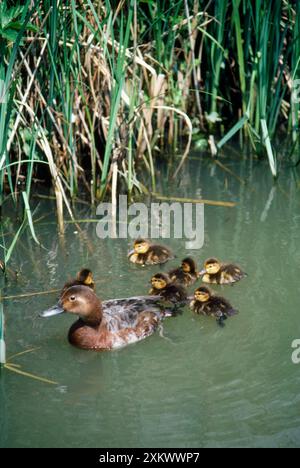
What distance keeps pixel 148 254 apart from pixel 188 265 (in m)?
0.37

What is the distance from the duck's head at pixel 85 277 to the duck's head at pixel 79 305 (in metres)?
0.43

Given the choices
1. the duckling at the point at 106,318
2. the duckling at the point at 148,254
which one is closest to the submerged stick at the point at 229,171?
the duckling at the point at 148,254

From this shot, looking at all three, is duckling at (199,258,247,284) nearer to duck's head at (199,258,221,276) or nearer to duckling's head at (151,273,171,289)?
duck's head at (199,258,221,276)

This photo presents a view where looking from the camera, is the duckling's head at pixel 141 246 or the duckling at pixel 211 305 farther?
the duckling's head at pixel 141 246

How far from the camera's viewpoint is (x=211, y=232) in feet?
20.4

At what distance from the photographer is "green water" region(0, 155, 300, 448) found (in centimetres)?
392

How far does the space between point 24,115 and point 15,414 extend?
115 inches

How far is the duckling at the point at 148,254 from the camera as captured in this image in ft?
18.7

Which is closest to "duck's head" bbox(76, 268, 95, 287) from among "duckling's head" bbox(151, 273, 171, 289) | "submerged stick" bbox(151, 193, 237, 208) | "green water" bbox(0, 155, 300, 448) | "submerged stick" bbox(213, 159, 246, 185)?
"green water" bbox(0, 155, 300, 448)

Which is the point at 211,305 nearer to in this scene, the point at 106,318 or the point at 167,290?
the point at 167,290

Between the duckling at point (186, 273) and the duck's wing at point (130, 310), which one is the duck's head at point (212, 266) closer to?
the duckling at point (186, 273)
